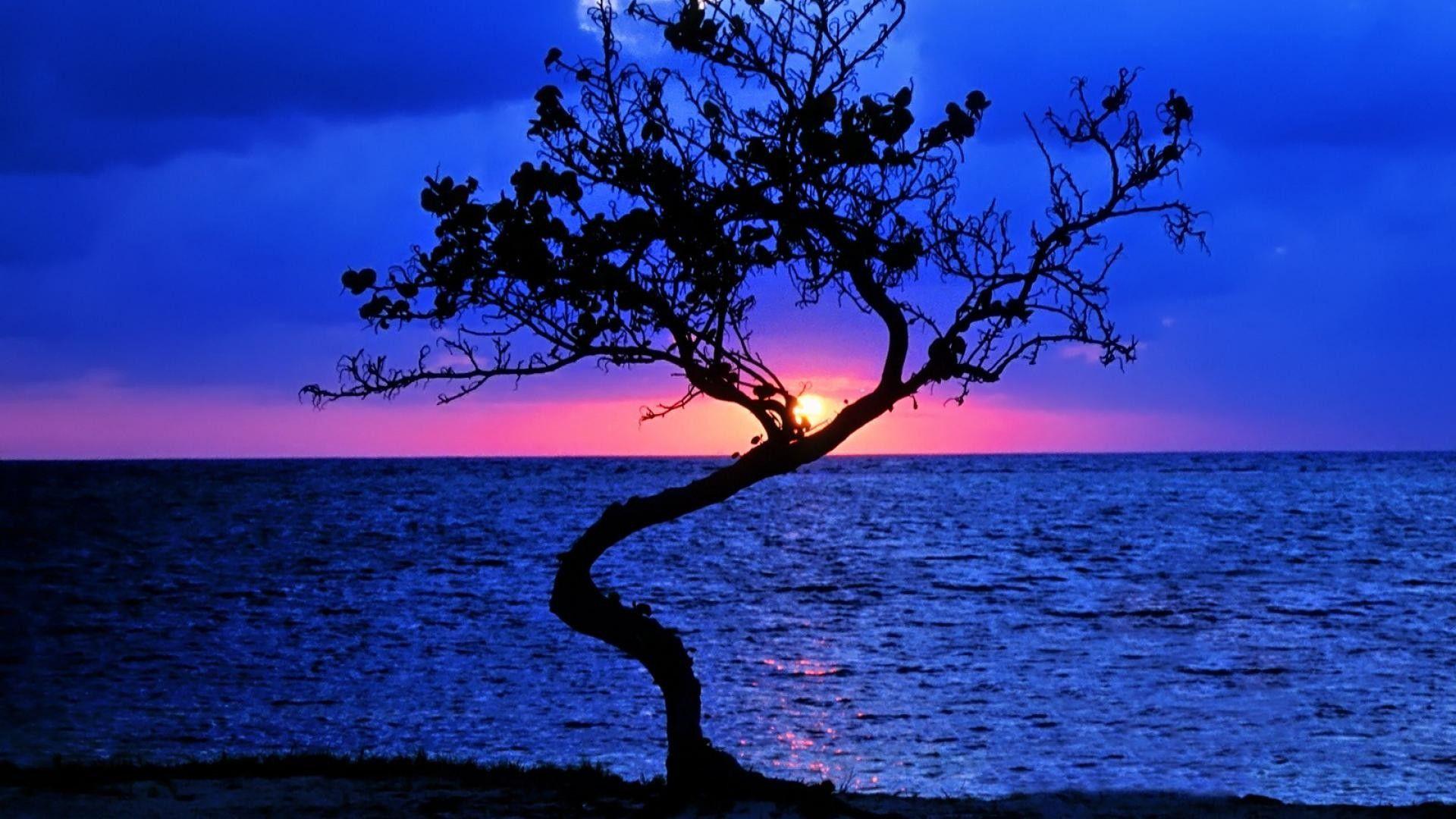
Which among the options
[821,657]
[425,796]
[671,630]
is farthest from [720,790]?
[821,657]

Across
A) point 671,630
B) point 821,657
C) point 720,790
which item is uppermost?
point 671,630

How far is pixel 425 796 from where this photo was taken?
595 inches

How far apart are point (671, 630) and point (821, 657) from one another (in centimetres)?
1958

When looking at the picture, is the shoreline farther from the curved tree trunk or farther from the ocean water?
the ocean water

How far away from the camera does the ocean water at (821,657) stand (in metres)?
21.6

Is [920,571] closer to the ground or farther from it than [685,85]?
closer to the ground

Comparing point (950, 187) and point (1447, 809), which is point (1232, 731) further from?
point (950, 187)

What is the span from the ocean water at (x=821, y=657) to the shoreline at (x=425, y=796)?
3447 millimetres

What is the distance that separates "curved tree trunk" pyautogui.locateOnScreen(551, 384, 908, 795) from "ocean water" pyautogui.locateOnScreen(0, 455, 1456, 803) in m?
6.25

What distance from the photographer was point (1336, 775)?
19984 millimetres

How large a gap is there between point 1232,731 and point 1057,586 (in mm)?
27147

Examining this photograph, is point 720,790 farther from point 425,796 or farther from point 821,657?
point 821,657

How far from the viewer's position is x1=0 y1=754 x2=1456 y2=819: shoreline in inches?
561

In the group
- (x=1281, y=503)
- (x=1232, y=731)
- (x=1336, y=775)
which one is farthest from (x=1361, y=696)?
(x=1281, y=503)
